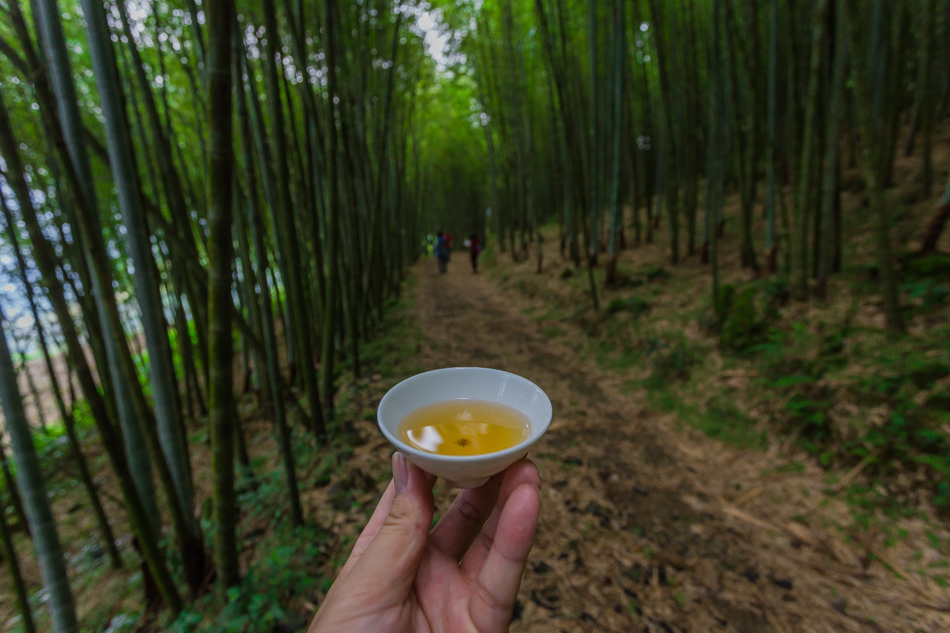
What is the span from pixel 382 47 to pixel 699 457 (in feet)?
18.5

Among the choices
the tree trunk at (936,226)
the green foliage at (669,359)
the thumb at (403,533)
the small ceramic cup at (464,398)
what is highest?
the tree trunk at (936,226)

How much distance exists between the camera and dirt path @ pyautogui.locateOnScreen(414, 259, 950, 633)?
1.57 metres

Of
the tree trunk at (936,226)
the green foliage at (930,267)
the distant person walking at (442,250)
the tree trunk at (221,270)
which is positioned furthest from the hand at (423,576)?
the distant person walking at (442,250)

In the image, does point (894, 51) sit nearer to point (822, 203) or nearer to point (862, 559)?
point (822, 203)

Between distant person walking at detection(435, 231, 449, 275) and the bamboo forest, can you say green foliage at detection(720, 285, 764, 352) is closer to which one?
the bamboo forest

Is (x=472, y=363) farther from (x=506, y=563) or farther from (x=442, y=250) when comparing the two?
(x=442, y=250)

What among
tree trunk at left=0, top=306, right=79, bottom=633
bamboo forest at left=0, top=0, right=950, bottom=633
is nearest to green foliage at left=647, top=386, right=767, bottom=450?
bamboo forest at left=0, top=0, right=950, bottom=633

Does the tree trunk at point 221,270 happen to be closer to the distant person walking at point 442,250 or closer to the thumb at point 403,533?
the thumb at point 403,533

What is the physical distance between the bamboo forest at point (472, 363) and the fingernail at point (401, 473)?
0.04ft

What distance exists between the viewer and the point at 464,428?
99cm

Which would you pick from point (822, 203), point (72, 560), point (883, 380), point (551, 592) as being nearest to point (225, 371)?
point (551, 592)

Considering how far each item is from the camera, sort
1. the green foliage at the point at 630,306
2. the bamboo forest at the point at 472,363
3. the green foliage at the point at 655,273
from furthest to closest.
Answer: the green foliage at the point at 655,273 → the green foliage at the point at 630,306 → the bamboo forest at the point at 472,363

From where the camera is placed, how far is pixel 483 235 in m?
21.4

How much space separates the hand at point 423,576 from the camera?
0.80 m
